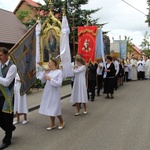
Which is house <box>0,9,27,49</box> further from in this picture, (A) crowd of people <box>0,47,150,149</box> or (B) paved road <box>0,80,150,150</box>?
(B) paved road <box>0,80,150,150</box>

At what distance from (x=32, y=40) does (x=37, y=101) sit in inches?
192

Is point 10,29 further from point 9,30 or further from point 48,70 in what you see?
point 48,70

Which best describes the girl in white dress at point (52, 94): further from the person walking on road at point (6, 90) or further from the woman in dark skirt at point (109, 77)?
the woman in dark skirt at point (109, 77)

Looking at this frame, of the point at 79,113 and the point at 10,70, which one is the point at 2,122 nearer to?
the point at 10,70

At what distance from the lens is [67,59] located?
30.1 ft

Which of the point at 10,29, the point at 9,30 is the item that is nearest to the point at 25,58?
the point at 9,30

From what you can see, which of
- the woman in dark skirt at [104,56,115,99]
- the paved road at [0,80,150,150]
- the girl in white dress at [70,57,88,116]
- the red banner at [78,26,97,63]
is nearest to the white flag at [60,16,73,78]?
the girl in white dress at [70,57,88,116]

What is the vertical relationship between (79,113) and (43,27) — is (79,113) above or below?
below

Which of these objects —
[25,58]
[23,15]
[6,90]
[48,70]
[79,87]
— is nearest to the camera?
[6,90]

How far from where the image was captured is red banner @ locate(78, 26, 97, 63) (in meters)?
12.2

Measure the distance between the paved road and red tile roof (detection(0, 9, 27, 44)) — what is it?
15.4 meters

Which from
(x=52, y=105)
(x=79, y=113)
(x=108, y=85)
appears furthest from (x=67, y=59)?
(x=108, y=85)

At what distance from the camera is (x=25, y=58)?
699cm

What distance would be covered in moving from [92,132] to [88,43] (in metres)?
5.90
